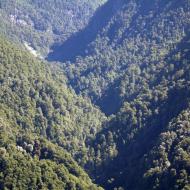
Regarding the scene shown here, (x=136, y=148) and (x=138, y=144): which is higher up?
(x=138, y=144)

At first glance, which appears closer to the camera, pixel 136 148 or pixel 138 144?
pixel 136 148

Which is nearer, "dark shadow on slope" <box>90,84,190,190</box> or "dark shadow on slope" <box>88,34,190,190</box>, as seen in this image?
"dark shadow on slope" <box>90,84,190,190</box>

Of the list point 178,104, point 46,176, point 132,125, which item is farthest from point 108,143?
point 46,176

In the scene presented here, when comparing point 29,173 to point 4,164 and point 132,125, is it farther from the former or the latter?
point 132,125

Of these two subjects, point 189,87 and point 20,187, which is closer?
point 20,187

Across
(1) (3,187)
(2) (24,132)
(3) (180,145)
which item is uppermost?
(2) (24,132)

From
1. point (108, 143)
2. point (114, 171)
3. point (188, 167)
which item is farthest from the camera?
point (108, 143)

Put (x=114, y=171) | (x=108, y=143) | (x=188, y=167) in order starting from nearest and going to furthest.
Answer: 1. (x=188, y=167)
2. (x=114, y=171)
3. (x=108, y=143)

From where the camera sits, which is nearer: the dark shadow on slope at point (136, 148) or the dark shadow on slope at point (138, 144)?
the dark shadow on slope at point (136, 148)

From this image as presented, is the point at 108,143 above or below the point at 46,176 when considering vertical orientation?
above
